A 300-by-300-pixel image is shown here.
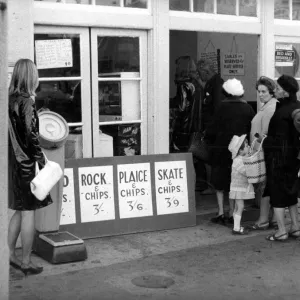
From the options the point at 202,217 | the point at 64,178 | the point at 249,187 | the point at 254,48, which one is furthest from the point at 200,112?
the point at 64,178

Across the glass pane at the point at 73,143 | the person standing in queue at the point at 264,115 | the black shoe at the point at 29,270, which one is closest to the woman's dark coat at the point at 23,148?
the black shoe at the point at 29,270

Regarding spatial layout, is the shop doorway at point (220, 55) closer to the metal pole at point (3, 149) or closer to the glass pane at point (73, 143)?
the glass pane at point (73, 143)

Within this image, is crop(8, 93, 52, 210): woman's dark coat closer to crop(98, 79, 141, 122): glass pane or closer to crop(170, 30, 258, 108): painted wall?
crop(98, 79, 141, 122): glass pane

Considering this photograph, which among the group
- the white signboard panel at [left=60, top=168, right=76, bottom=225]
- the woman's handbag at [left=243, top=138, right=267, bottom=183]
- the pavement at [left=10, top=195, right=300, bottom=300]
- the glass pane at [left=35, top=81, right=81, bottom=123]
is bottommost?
the pavement at [left=10, top=195, right=300, bottom=300]

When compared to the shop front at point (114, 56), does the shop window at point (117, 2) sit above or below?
above

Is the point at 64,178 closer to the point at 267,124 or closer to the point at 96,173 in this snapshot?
the point at 96,173

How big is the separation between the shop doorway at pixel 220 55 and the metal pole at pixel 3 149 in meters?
5.28

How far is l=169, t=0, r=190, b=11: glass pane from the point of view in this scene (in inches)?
323

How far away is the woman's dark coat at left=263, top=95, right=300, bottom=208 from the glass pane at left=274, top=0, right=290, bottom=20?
7.70 ft

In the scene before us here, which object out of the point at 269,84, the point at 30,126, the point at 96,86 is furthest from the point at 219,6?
the point at 30,126

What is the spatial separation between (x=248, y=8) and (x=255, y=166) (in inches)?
100

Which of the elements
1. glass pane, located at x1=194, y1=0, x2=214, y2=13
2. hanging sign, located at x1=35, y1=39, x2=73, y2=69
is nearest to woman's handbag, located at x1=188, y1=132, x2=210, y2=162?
glass pane, located at x1=194, y1=0, x2=214, y2=13

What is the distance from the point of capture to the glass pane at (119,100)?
790 centimetres

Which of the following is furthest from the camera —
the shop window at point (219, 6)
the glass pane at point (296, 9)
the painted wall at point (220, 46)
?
the painted wall at point (220, 46)
